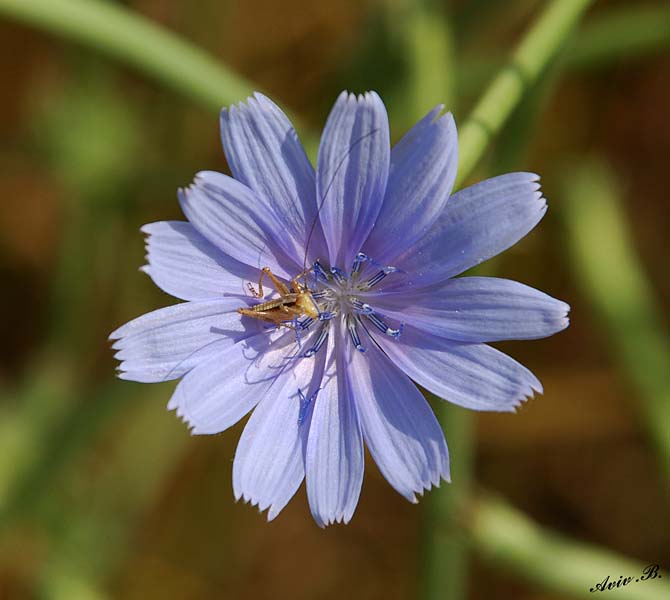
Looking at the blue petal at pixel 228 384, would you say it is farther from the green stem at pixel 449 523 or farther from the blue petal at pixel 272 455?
the green stem at pixel 449 523

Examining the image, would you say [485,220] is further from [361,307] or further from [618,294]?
[618,294]

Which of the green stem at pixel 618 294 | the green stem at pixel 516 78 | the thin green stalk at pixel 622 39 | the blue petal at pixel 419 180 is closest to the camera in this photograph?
the blue petal at pixel 419 180

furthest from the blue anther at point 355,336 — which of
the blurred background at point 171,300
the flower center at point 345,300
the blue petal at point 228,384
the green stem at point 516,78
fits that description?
the blurred background at point 171,300

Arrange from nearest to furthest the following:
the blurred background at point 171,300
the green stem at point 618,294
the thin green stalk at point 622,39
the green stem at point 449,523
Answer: the green stem at point 449,523 < the green stem at point 618,294 < the thin green stalk at point 622,39 < the blurred background at point 171,300

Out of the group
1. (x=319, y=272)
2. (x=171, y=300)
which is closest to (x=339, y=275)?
(x=319, y=272)

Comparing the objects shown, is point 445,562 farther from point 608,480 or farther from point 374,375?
point 608,480

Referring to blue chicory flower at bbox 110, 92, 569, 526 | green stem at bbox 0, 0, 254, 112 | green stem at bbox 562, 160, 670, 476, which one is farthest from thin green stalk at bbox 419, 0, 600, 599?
green stem at bbox 0, 0, 254, 112

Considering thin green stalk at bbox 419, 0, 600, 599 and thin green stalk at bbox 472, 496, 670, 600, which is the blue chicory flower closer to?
thin green stalk at bbox 419, 0, 600, 599
